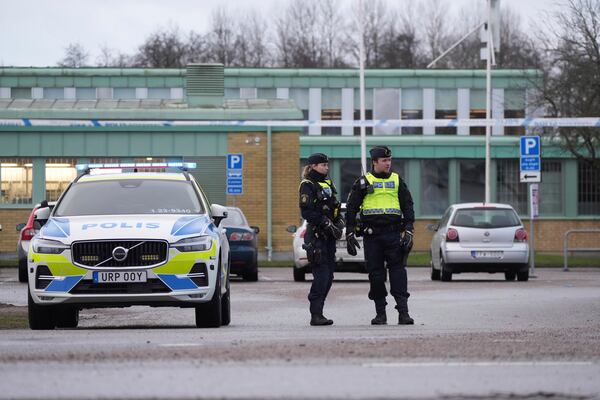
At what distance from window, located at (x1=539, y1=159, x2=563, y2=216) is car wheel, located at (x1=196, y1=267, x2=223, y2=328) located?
41767 millimetres

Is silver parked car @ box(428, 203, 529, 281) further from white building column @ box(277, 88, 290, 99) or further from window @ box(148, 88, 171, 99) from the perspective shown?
window @ box(148, 88, 171, 99)

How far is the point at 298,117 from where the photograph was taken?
135 ft

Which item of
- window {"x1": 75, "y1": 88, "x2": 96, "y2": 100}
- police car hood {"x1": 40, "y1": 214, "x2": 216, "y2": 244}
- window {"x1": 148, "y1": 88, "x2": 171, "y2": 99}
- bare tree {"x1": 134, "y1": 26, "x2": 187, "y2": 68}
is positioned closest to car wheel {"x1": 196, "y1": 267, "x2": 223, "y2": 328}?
police car hood {"x1": 40, "y1": 214, "x2": 216, "y2": 244}

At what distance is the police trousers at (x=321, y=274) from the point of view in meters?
15.1

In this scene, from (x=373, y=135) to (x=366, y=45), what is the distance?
3672cm

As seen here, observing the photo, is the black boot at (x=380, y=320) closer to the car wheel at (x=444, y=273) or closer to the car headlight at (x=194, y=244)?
the car headlight at (x=194, y=244)

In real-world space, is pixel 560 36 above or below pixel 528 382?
above

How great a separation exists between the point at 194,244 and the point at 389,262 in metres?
2.19

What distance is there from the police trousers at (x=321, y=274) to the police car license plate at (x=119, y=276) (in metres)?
2.07

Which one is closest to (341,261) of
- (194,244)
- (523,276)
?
(523,276)

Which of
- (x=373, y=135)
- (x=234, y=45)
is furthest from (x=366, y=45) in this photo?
(x=373, y=135)

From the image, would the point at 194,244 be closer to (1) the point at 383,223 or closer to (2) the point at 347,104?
(1) the point at 383,223

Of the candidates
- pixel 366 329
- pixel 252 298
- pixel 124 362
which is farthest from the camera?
pixel 252 298

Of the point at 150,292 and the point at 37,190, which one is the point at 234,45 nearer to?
the point at 37,190
